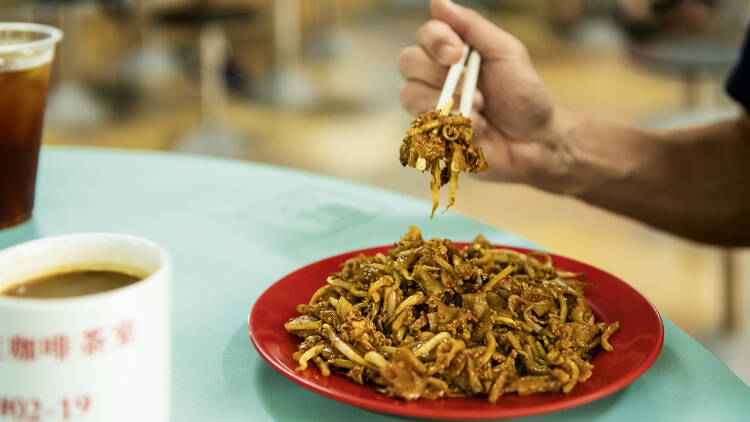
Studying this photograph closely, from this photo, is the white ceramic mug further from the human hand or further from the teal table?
the human hand

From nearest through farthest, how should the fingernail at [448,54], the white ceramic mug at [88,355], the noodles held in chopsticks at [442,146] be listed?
the white ceramic mug at [88,355] → the noodles held in chopsticks at [442,146] → the fingernail at [448,54]

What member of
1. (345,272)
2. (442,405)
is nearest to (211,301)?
(345,272)

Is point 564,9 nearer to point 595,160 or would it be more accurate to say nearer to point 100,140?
point 100,140

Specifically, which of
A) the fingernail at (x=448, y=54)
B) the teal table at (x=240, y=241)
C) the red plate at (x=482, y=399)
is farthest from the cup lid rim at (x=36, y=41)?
the fingernail at (x=448, y=54)

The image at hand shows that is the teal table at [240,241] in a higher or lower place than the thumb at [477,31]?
lower

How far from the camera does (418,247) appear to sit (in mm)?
879

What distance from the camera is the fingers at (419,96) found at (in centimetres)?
135

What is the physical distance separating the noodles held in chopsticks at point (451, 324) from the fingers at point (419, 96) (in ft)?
1.56

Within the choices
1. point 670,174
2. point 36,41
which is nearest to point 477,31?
point 670,174

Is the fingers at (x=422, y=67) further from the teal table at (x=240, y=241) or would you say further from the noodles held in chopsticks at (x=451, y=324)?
the noodles held in chopsticks at (x=451, y=324)

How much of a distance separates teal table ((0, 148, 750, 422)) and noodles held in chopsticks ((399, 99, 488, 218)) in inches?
6.7

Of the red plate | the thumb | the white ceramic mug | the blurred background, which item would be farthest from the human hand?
the blurred background

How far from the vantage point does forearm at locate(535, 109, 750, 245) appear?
4.97 feet

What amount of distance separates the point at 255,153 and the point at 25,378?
3718 mm
